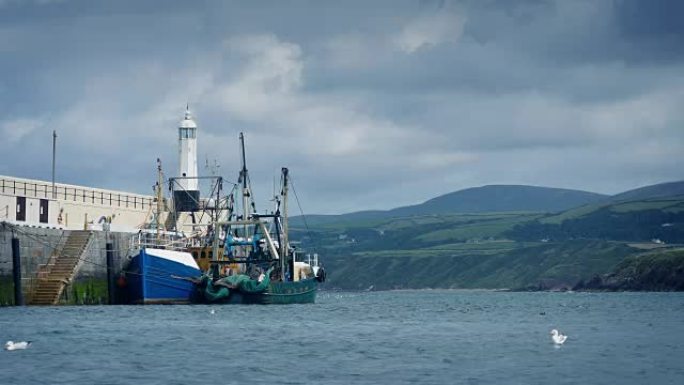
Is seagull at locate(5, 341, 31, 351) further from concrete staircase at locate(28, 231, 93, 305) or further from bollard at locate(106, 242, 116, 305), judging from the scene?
bollard at locate(106, 242, 116, 305)

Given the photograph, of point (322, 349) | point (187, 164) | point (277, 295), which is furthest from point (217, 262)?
point (322, 349)

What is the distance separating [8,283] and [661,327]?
41416mm

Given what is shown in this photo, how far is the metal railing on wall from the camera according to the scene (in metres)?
109

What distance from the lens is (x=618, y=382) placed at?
47750mm

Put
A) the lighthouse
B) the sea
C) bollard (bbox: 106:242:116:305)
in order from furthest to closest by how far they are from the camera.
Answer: the lighthouse → bollard (bbox: 106:242:116:305) → the sea

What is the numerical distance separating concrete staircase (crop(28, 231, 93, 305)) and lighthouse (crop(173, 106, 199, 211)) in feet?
87.4

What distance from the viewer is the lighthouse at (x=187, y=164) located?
124m

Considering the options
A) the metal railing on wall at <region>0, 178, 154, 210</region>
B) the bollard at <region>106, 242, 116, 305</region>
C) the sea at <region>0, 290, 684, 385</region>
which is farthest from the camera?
the metal railing on wall at <region>0, 178, 154, 210</region>

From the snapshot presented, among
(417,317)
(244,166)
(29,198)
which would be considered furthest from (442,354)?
(244,166)

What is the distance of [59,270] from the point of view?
96312 mm

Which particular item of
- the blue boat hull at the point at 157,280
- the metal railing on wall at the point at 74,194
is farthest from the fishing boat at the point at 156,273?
the metal railing on wall at the point at 74,194

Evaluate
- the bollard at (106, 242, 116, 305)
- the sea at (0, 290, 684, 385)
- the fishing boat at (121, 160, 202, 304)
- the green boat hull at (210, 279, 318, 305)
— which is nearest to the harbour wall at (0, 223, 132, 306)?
the bollard at (106, 242, 116, 305)

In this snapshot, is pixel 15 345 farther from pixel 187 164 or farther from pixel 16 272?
pixel 187 164

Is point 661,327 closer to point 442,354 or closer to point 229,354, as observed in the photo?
point 442,354
